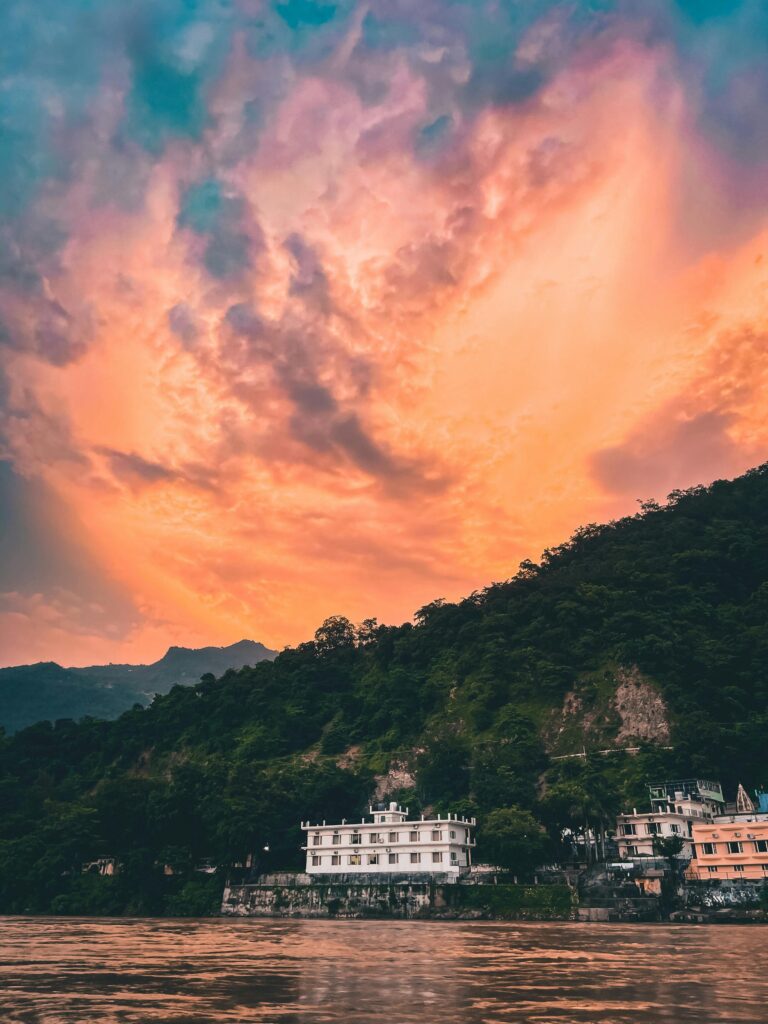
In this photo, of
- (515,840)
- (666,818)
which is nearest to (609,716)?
(666,818)

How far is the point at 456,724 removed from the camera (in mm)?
122438

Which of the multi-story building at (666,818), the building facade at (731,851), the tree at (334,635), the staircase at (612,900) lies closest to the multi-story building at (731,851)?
the building facade at (731,851)

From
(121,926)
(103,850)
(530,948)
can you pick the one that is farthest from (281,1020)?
(103,850)

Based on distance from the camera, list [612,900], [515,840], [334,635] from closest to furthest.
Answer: [612,900], [515,840], [334,635]

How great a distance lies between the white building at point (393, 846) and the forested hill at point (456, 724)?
230 inches

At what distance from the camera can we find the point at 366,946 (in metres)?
43.5

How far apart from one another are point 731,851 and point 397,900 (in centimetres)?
3239

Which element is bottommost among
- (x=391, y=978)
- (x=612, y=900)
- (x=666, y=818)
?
(x=391, y=978)

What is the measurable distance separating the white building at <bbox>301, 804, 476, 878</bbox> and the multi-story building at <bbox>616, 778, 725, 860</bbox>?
1710 cm

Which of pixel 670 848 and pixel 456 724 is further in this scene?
pixel 456 724

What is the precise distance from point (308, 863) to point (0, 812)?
180 ft

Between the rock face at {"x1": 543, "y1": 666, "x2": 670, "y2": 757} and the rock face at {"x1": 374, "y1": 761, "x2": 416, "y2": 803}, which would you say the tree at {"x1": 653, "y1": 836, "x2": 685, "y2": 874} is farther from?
the rock face at {"x1": 374, "y1": 761, "x2": 416, "y2": 803}

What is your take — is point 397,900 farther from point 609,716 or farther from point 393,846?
point 609,716

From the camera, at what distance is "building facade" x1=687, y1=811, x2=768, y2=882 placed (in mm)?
69938
